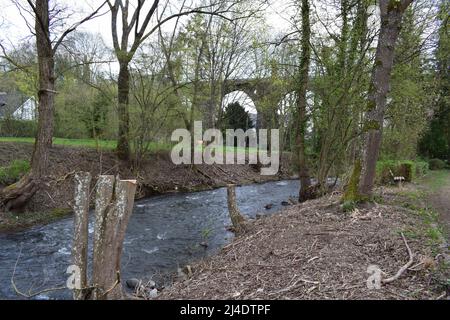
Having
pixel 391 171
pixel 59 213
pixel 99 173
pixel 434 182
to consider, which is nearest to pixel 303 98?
pixel 391 171

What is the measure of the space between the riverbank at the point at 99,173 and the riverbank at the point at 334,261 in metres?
5.23

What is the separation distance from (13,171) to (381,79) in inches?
454

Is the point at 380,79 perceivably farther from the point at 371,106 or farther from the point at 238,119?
the point at 238,119

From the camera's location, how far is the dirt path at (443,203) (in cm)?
688

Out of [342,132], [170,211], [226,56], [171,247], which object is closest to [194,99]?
[226,56]

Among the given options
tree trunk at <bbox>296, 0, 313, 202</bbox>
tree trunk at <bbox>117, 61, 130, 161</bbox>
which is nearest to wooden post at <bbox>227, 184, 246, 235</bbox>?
tree trunk at <bbox>296, 0, 313, 202</bbox>

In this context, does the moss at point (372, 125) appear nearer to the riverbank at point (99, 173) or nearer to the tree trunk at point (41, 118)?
the riverbank at point (99, 173)

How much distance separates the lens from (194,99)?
1927 cm

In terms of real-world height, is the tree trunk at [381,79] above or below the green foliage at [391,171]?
above

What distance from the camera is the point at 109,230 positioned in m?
4.20

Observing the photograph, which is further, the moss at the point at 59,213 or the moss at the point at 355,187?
the moss at the point at 59,213

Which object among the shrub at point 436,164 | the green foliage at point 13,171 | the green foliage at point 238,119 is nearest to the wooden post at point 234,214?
the green foliage at point 13,171
